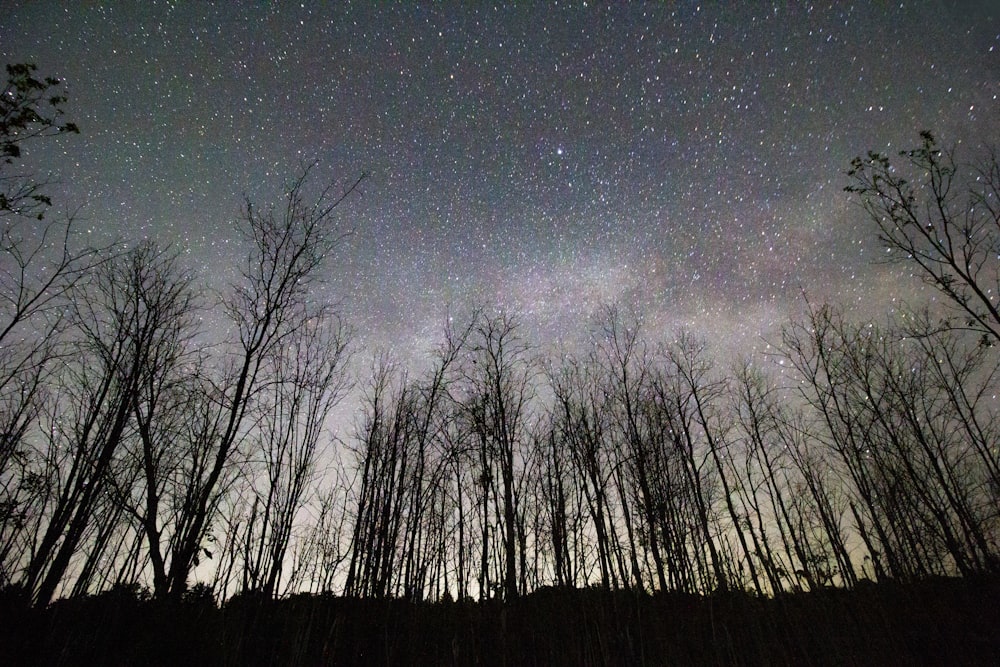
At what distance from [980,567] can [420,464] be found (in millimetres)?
16372

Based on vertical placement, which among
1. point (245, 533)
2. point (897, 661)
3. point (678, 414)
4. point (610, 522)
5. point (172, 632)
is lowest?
point (897, 661)

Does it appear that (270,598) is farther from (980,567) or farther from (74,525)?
(980,567)

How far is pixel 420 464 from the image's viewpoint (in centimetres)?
1366

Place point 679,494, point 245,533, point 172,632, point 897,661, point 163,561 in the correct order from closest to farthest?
1. point 245,533
2. point 897,661
3. point 172,632
4. point 163,561
5. point 679,494

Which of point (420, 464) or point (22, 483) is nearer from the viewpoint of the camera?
point (22, 483)

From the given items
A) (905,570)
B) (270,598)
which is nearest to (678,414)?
(905,570)

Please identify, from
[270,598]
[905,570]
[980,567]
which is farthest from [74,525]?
[980,567]

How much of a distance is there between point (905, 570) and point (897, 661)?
10.2 meters

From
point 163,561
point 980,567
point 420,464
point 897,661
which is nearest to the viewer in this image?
point 897,661

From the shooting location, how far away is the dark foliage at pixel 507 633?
15.9 ft

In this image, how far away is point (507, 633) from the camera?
7.76 m

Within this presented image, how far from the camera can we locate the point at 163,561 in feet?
25.4

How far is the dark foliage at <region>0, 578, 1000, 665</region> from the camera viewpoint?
4.84 m

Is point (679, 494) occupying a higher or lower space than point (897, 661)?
higher
